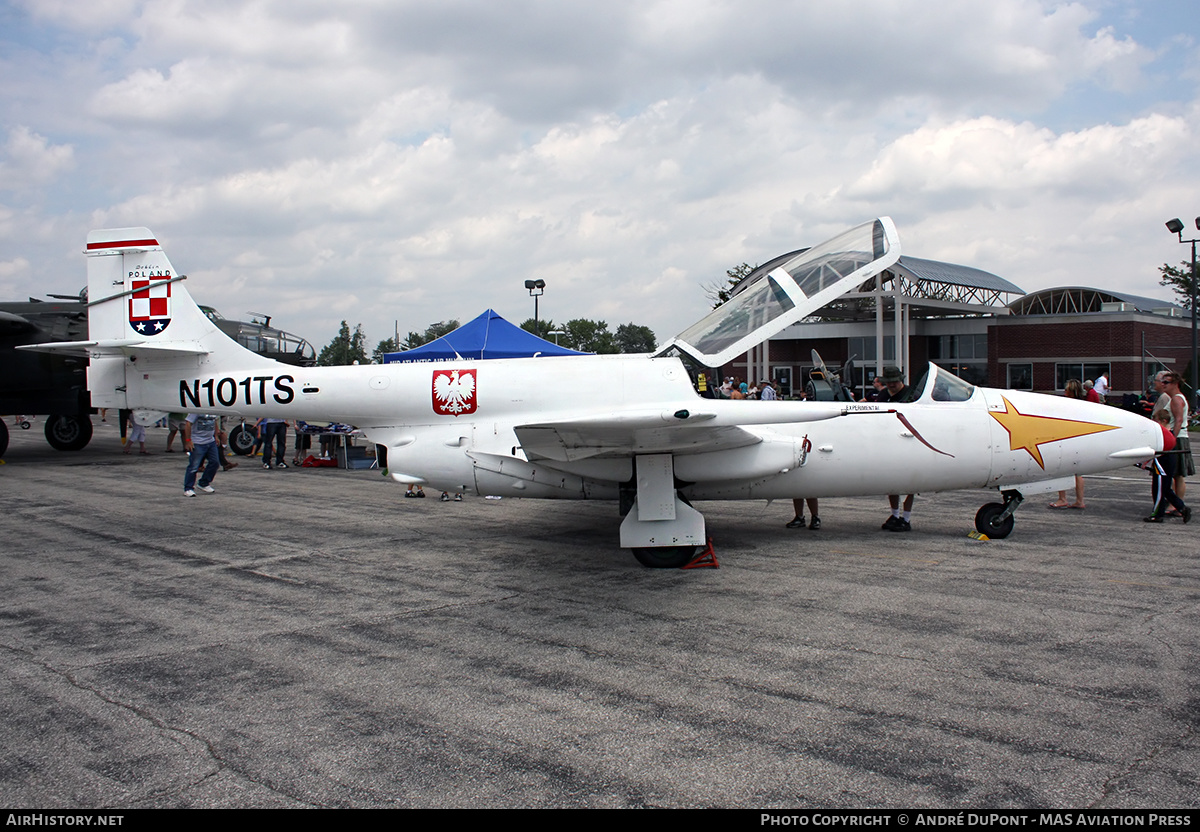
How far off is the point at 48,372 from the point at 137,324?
1163cm

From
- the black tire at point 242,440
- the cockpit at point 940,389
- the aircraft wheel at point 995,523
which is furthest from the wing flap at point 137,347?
the black tire at point 242,440

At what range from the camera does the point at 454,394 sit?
8.05 m

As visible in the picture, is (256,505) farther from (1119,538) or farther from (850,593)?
(1119,538)

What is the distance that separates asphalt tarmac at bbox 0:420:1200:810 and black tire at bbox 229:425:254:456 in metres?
11.0

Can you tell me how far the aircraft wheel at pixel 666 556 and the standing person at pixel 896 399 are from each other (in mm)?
2532

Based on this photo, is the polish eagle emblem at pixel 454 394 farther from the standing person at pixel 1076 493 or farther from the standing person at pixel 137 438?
the standing person at pixel 137 438

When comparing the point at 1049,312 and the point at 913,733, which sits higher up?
the point at 1049,312

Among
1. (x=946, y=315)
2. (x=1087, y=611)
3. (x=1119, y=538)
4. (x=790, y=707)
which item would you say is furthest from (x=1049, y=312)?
(x=790, y=707)

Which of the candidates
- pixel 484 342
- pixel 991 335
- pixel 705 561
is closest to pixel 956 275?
pixel 991 335

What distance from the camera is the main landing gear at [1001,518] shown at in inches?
327

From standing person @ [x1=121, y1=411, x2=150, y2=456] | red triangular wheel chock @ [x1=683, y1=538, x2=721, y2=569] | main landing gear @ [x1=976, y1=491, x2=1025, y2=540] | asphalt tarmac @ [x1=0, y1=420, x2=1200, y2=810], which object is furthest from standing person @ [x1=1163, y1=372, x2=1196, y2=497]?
standing person @ [x1=121, y1=411, x2=150, y2=456]

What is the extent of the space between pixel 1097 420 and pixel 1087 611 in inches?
131

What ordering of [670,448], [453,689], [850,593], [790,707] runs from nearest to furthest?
[790,707] < [453,689] < [850,593] < [670,448]
